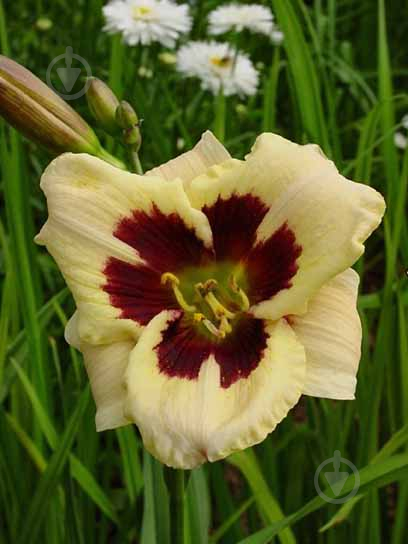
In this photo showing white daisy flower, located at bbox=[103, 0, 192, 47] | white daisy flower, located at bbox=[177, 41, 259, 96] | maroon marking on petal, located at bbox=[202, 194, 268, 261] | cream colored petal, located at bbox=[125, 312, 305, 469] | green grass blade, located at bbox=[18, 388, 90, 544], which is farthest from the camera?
white daisy flower, located at bbox=[177, 41, 259, 96]

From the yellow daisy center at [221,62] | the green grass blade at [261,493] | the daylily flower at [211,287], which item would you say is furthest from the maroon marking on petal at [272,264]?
the yellow daisy center at [221,62]

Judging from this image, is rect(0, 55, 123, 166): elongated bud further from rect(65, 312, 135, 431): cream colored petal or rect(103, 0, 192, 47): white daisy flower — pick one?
rect(103, 0, 192, 47): white daisy flower

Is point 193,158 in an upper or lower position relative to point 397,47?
upper

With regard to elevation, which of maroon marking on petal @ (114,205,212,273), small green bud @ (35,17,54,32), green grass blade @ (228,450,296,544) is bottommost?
green grass blade @ (228,450,296,544)

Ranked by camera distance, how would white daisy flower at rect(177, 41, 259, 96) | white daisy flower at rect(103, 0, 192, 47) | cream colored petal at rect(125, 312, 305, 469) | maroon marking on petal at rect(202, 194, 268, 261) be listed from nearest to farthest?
cream colored petal at rect(125, 312, 305, 469), maroon marking on petal at rect(202, 194, 268, 261), white daisy flower at rect(103, 0, 192, 47), white daisy flower at rect(177, 41, 259, 96)

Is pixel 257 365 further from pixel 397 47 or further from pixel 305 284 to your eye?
pixel 397 47

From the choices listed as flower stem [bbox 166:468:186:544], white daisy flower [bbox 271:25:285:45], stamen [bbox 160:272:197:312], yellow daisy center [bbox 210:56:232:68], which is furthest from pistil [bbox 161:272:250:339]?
white daisy flower [bbox 271:25:285:45]

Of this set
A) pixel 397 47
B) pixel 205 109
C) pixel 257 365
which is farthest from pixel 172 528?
pixel 397 47
